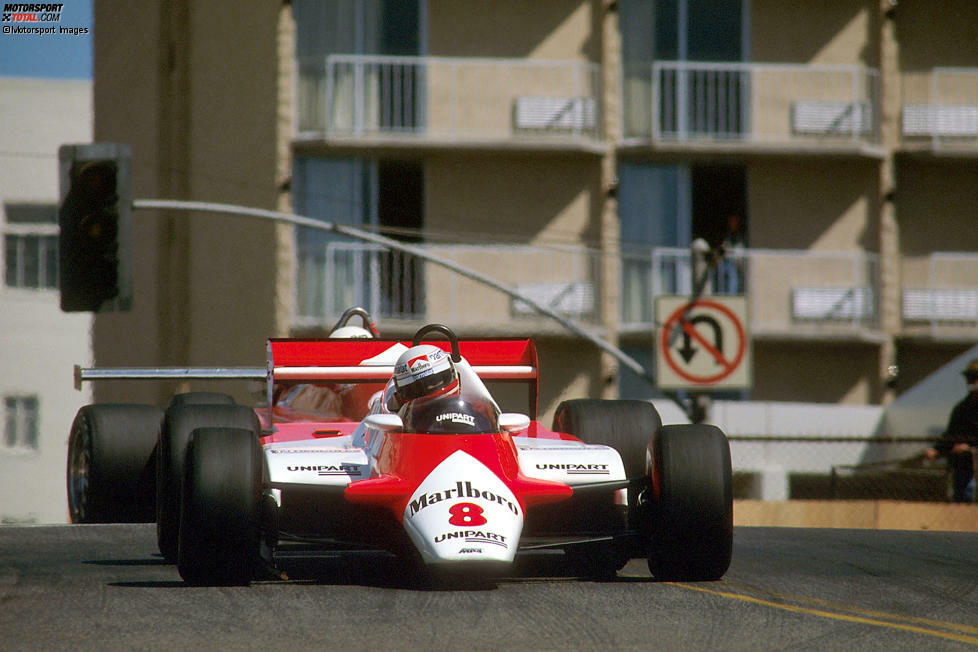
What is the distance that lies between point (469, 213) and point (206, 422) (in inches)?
710

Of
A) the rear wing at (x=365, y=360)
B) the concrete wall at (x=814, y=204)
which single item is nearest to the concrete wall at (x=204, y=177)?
the concrete wall at (x=814, y=204)

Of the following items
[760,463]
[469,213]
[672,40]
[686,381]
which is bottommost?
[760,463]

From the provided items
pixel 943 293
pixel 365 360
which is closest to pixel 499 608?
pixel 365 360

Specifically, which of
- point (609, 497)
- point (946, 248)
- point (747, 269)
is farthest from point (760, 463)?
point (609, 497)

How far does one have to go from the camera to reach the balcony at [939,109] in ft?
94.4

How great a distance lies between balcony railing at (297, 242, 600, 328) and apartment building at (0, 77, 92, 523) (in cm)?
864

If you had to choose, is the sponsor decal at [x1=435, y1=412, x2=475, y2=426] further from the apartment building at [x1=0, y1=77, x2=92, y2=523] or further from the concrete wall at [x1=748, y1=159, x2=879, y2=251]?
the apartment building at [x1=0, y1=77, x2=92, y2=523]

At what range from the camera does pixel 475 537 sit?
8.38 m

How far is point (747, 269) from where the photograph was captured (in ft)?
92.0

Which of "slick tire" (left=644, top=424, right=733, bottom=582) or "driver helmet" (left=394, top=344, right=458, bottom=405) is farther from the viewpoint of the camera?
"driver helmet" (left=394, top=344, right=458, bottom=405)

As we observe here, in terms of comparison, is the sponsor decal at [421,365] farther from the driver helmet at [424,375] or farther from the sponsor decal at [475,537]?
the sponsor decal at [475,537]

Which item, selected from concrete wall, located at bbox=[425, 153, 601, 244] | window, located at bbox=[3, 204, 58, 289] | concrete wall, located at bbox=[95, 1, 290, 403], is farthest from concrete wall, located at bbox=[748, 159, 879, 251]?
window, located at bbox=[3, 204, 58, 289]

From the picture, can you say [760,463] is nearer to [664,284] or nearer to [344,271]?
[664,284]

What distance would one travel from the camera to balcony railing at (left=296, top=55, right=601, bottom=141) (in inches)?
1083
